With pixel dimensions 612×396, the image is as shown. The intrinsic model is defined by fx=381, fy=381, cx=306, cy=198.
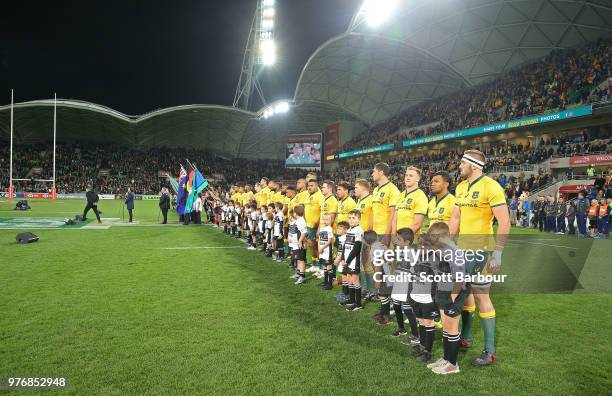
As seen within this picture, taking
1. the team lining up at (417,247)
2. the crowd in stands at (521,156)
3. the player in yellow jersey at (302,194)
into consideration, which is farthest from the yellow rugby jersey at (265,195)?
the crowd in stands at (521,156)

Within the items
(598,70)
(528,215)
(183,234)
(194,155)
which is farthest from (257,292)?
(194,155)

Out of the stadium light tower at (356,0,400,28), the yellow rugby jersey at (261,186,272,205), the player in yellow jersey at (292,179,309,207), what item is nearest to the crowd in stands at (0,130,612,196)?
the stadium light tower at (356,0,400,28)

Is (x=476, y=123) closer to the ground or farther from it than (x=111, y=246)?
farther from it

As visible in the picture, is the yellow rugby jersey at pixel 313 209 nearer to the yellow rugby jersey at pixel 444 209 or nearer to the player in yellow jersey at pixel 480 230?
the yellow rugby jersey at pixel 444 209

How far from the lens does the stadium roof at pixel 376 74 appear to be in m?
34.2

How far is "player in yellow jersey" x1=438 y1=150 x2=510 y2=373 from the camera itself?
13.3ft

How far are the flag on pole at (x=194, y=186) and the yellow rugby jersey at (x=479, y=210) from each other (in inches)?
573

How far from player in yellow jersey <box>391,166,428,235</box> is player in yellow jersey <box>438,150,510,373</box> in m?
0.74

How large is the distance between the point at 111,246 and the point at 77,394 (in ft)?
30.1

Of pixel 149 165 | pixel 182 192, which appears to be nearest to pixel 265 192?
pixel 182 192

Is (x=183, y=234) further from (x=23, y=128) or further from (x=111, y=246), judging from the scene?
(x=23, y=128)

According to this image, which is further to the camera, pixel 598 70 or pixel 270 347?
pixel 598 70

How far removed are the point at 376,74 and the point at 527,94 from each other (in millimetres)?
19219

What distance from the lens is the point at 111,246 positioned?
11.6m
